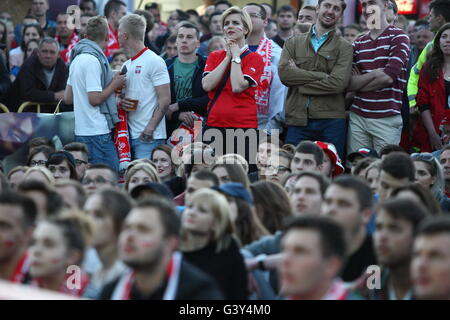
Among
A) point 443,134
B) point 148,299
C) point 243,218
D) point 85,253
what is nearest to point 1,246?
point 85,253

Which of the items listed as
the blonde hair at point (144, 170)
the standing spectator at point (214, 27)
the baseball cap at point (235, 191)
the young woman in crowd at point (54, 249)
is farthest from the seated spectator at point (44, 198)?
the standing spectator at point (214, 27)

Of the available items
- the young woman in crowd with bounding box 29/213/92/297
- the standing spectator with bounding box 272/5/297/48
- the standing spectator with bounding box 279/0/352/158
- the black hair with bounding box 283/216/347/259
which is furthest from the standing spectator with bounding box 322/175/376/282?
the standing spectator with bounding box 272/5/297/48

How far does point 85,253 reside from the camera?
498 centimetres

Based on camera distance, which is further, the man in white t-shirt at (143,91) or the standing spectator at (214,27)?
the standing spectator at (214,27)

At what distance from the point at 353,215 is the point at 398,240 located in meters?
0.68

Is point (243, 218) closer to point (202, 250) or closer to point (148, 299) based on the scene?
point (202, 250)

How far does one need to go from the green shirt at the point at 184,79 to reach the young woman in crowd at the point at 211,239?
424 centimetres

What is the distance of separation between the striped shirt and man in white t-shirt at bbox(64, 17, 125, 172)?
7.48 feet

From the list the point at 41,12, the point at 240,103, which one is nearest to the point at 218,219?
the point at 240,103

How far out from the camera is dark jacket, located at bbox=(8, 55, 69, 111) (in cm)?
1030

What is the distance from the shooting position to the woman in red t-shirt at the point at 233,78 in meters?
8.80

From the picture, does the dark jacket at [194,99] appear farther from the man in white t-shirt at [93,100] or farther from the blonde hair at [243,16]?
the blonde hair at [243,16]

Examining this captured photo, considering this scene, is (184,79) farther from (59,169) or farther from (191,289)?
(191,289)

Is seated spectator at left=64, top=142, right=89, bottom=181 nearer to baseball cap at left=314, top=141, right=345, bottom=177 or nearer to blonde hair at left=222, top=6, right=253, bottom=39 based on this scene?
blonde hair at left=222, top=6, right=253, bottom=39
